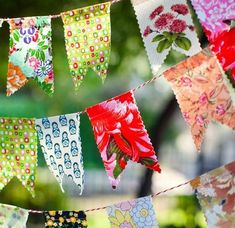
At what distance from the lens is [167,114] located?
4.52 meters

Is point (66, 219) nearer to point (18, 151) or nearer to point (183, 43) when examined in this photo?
point (18, 151)

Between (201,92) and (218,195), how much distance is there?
33cm

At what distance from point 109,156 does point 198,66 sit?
1.43 ft

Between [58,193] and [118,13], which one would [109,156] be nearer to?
[118,13]

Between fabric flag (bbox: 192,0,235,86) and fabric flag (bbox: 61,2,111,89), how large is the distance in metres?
0.36

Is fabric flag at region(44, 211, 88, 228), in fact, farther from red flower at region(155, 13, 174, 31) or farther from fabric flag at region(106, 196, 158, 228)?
red flower at region(155, 13, 174, 31)

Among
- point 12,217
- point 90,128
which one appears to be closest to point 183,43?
point 12,217

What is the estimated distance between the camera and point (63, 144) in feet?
7.88

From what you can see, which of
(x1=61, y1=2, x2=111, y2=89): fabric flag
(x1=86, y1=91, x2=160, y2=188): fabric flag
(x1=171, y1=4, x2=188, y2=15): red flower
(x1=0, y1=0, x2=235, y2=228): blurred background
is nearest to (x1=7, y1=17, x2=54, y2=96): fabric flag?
(x1=61, y1=2, x2=111, y2=89): fabric flag

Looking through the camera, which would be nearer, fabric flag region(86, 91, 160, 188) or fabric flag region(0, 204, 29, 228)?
fabric flag region(86, 91, 160, 188)

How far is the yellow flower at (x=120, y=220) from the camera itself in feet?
7.54

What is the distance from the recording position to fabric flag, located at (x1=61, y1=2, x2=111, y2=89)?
7.57ft

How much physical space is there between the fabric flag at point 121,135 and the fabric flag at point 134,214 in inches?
3.5

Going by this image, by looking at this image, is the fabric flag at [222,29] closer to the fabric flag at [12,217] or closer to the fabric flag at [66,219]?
the fabric flag at [66,219]
